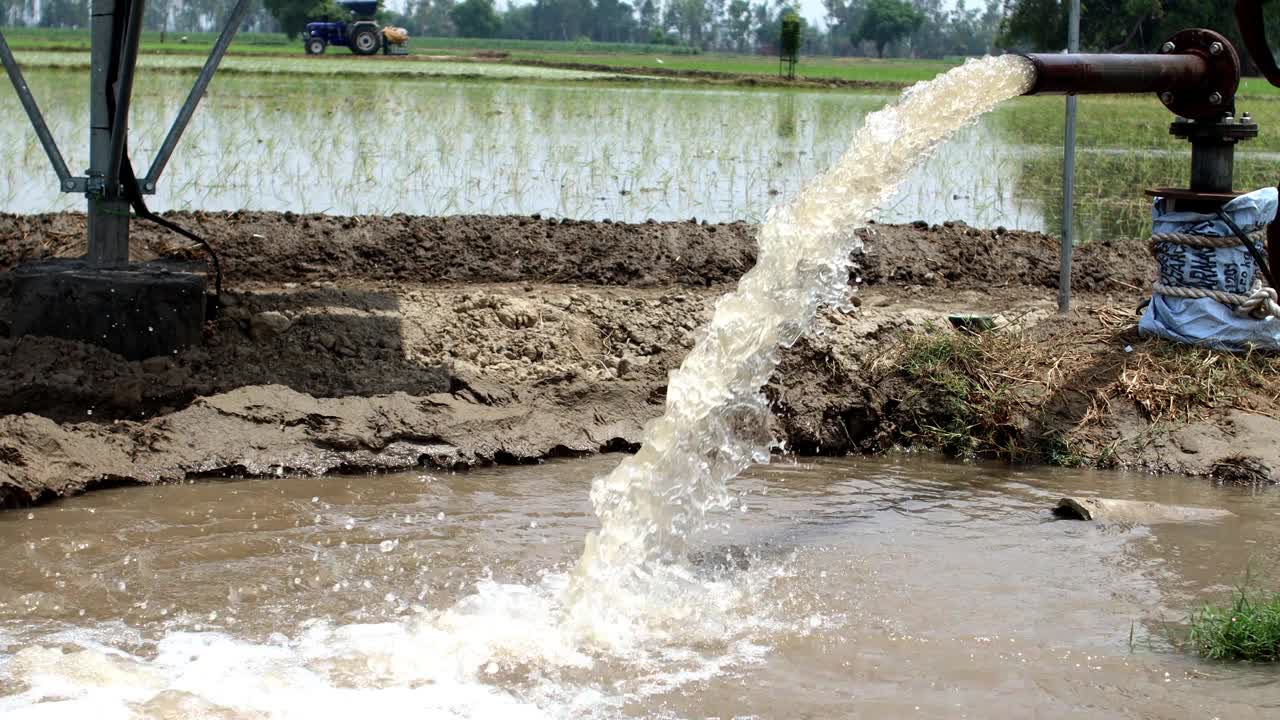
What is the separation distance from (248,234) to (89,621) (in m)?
4.34

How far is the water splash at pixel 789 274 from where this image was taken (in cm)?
540

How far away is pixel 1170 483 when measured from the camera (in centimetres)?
596

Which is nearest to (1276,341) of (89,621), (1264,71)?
(1264,71)

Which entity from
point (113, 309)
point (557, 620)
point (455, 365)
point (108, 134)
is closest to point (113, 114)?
point (108, 134)

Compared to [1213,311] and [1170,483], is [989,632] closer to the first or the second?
[1170,483]

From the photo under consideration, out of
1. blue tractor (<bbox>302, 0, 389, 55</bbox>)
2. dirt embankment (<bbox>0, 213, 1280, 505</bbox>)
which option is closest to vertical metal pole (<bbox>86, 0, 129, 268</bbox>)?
dirt embankment (<bbox>0, 213, 1280, 505</bbox>)

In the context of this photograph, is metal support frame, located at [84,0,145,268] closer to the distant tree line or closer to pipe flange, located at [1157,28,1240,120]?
pipe flange, located at [1157,28,1240,120]

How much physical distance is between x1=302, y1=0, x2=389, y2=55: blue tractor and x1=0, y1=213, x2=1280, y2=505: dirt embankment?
38112mm

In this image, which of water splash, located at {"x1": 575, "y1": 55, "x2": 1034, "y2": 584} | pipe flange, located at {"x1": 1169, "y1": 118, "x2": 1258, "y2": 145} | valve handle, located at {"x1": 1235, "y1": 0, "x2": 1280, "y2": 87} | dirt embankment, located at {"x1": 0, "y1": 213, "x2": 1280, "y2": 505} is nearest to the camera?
valve handle, located at {"x1": 1235, "y1": 0, "x2": 1280, "y2": 87}

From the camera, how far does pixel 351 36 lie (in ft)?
148

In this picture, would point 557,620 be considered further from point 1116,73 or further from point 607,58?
point 607,58

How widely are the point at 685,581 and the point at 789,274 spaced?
1459mm

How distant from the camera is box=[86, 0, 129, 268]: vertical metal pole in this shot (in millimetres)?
6598

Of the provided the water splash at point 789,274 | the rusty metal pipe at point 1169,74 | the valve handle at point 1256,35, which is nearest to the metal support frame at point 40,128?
the water splash at point 789,274
